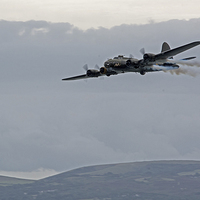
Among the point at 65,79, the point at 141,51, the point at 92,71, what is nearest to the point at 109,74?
the point at 92,71

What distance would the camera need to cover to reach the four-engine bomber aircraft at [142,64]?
84.2 m

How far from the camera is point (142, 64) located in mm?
86688

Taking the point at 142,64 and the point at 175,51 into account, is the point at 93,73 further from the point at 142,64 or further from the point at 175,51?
the point at 175,51

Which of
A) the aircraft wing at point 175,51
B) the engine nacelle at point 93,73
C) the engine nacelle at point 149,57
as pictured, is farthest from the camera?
the engine nacelle at point 93,73

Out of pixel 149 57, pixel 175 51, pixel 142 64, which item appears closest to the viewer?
pixel 175 51

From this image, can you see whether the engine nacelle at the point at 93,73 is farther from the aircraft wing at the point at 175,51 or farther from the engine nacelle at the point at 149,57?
the aircraft wing at the point at 175,51

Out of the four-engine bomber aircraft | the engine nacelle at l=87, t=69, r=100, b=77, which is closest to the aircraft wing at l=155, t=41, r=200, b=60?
the four-engine bomber aircraft

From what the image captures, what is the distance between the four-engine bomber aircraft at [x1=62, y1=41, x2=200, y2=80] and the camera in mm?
84250

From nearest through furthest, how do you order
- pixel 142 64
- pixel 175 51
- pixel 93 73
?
pixel 175 51 → pixel 142 64 → pixel 93 73

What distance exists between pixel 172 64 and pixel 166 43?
9.67 metres

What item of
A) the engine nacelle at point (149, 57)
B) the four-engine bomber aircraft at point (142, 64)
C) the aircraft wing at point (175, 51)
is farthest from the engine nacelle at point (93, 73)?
the aircraft wing at point (175, 51)

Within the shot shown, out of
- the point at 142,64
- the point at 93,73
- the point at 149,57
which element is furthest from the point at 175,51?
the point at 93,73

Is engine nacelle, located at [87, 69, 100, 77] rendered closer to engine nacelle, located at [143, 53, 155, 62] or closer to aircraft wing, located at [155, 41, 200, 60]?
engine nacelle, located at [143, 53, 155, 62]

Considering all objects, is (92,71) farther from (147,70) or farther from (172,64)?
(172,64)
